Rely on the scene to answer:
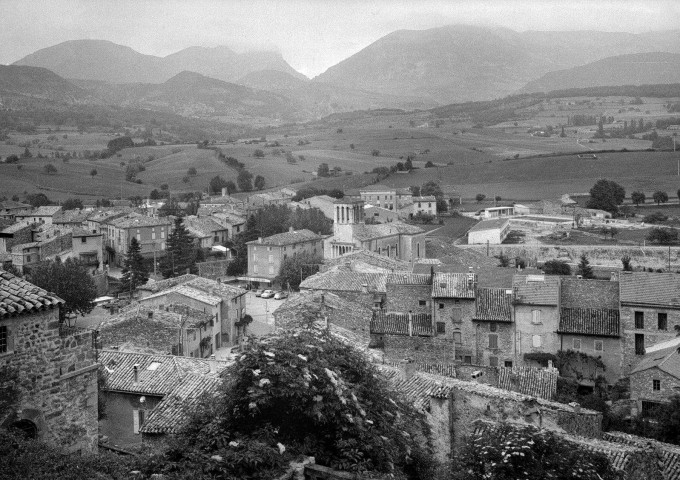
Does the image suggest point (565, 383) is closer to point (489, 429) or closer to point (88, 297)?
point (489, 429)

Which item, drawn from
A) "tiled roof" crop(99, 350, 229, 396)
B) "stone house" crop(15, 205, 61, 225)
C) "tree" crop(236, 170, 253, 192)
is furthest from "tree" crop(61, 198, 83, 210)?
"tiled roof" crop(99, 350, 229, 396)

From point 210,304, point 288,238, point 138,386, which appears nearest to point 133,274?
point 288,238

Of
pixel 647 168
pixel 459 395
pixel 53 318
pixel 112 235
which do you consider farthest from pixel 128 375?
pixel 647 168

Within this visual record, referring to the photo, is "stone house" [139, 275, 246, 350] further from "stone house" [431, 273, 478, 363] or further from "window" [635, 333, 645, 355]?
"window" [635, 333, 645, 355]

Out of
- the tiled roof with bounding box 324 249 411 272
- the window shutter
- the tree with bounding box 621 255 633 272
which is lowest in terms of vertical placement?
the tree with bounding box 621 255 633 272

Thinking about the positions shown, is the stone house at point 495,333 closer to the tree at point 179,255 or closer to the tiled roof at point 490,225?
the tree at point 179,255

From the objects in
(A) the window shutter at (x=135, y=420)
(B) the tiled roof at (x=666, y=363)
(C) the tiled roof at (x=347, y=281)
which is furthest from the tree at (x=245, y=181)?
(A) the window shutter at (x=135, y=420)
